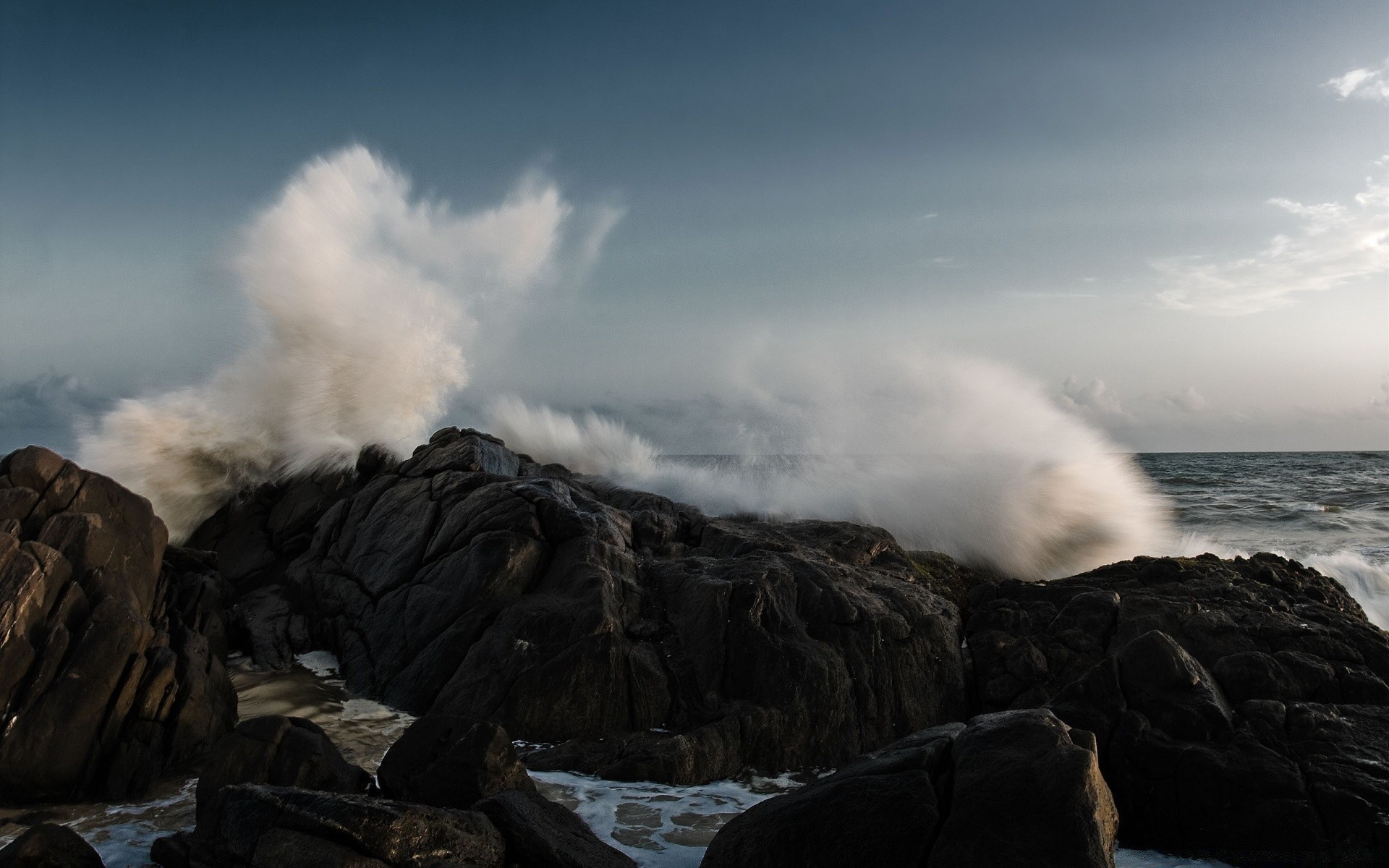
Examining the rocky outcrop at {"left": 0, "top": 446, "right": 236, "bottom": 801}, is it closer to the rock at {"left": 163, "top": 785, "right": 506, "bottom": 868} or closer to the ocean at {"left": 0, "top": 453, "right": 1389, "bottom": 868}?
the ocean at {"left": 0, "top": 453, "right": 1389, "bottom": 868}

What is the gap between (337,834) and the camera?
4.11 metres

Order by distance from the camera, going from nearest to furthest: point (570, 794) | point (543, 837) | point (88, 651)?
point (543, 837) < point (570, 794) < point (88, 651)

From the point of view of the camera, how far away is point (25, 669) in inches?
242

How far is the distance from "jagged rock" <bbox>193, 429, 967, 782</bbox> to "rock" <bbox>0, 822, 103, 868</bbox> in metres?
3.03

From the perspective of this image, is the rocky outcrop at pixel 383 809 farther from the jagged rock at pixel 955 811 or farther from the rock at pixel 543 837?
the jagged rock at pixel 955 811

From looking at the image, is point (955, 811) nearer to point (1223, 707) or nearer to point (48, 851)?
point (1223, 707)

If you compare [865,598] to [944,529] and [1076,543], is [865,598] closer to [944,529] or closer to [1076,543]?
[944,529]

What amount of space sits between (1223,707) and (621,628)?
194 inches

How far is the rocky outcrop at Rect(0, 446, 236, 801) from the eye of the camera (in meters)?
5.90

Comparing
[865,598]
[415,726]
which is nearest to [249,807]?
[415,726]

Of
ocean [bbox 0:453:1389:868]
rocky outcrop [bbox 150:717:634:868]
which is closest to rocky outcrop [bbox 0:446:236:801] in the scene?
ocean [bbox 0:453:1389:868]

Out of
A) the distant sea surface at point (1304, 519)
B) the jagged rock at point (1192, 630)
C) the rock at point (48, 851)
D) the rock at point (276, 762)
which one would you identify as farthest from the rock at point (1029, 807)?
the distant sea surface at point (1304, 519)

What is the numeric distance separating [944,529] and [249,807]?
34.9 feet

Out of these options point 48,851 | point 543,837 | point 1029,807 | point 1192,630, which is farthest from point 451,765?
point 1192,630
